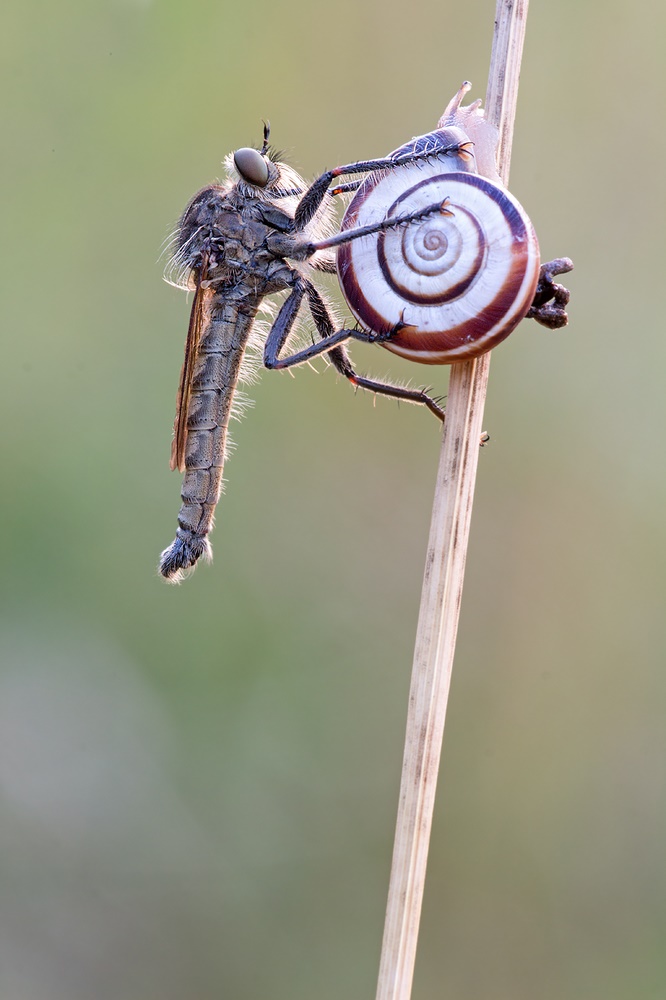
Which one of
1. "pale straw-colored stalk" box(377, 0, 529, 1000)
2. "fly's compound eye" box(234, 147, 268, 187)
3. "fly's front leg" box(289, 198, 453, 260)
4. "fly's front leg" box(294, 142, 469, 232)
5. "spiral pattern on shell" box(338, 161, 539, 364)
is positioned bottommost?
"pale straw-colored stalk" box(377, 0, 529, 1000)

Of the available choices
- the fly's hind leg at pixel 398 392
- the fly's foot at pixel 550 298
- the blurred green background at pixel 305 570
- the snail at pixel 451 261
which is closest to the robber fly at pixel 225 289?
the fly's hind leg at pixel 398 392

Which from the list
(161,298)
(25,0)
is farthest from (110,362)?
(25,0)

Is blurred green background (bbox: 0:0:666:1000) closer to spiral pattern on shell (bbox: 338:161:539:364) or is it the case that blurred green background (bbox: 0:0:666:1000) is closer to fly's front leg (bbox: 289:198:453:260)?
fly's front leg (bbox: 289:198:453:260)

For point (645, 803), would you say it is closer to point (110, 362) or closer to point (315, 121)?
point (110, 362)

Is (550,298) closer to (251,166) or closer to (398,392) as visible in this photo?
(398,392)

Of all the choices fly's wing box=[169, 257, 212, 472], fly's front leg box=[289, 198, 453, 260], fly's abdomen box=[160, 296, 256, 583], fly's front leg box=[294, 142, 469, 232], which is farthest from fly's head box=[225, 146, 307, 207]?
fly's front leg box=[289, 198, 453, 260]

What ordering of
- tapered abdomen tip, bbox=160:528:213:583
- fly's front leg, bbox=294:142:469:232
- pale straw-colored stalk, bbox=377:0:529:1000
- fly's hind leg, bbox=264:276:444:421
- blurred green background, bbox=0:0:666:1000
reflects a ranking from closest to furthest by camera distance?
pale straw-colored stalk, bbox=377:0:529:1000 < fly's front leg, bbox=294:142:469:232 < fly's hind leg, bbox=264:276:444:421 < tapered abdomen tip, bbox=160:528:213:583 < blurred green background, bbox=0:0:666:1000

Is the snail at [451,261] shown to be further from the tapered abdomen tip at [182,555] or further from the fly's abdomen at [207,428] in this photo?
the tapered abdomen tip at [182,555]
